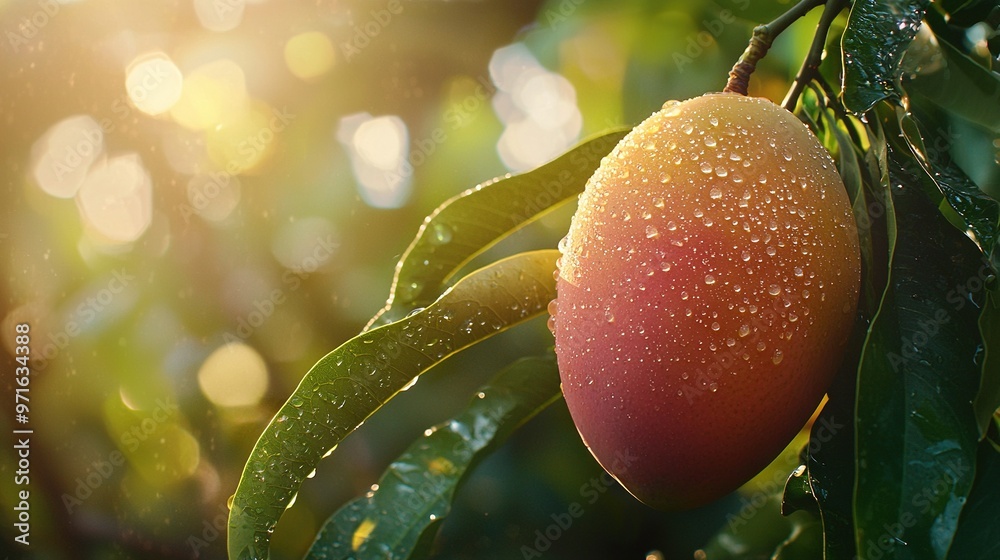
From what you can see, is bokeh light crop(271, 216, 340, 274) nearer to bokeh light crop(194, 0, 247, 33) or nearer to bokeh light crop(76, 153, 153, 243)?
bokeh light crop(76, 153, 153, 243)

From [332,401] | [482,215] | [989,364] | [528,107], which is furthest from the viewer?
[528,107]

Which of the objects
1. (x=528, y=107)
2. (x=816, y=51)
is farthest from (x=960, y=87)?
(x=528, y=107)

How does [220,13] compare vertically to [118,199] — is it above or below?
above

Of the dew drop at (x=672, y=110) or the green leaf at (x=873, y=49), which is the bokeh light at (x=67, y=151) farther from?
the green leaf at (x=873, y=49)

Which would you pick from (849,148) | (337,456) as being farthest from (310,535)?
(849,148)

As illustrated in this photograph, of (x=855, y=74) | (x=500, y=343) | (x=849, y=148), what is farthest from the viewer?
(x=500, y=343)

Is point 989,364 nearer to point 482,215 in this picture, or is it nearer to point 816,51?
point 816,51

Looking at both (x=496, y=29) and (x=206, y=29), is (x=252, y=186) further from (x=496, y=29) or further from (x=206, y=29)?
(x=496, y=29)
